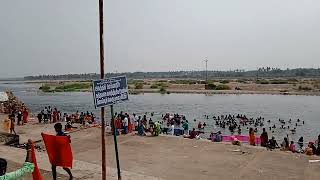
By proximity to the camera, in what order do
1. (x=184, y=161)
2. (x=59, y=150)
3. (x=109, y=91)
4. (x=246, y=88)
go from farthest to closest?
(x=246, y=88), (x=184, y=161), (x=59, y=150), (x=109, y=91)

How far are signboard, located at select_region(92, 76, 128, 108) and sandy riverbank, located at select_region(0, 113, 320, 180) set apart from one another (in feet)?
11.7

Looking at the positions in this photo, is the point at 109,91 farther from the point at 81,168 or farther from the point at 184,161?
the point at 184,161

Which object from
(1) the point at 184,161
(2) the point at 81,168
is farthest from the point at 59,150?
(1) the point at 184,161

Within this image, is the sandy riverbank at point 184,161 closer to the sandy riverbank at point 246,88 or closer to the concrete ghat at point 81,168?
the concrete ghat at point 81,168

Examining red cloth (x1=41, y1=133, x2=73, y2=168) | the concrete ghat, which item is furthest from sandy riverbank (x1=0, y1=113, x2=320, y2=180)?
red cloth (x1=41, y1=133, x2=73, y2=168)

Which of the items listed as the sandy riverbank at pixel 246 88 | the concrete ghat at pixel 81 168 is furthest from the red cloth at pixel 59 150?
the sandy riverbank at pixel 246 88

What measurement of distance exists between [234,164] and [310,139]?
17.0m

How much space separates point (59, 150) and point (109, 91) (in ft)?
7.50

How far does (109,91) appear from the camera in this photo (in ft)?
25.6

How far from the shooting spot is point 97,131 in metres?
20.7

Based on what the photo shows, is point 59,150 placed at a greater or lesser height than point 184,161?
greater

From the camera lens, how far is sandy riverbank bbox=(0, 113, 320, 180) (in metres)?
11.6

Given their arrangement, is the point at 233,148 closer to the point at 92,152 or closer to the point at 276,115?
the point at 92,152

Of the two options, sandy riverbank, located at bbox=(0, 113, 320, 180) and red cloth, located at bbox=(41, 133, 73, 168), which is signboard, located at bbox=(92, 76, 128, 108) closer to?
red cloth, located at bbox=(41, 133, 73, 168)
